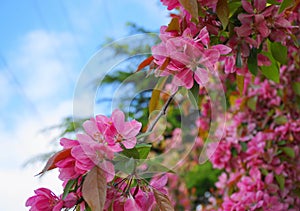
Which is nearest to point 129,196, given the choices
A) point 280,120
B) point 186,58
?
point 186,58

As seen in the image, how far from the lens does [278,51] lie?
2.81 ft

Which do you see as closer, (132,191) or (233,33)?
(132,191)

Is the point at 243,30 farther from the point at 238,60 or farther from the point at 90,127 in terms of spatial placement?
the point at 90,127

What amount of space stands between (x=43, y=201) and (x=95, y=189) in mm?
91

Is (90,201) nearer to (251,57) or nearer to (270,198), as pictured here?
(251,57)

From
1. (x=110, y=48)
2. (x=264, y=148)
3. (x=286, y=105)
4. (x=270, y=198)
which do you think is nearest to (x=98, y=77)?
(x=110, y=48)

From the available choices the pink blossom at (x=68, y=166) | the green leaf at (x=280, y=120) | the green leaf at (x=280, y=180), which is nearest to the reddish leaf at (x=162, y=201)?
the pink blossom at (x=68, y=166)

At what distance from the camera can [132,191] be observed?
597 millimetres

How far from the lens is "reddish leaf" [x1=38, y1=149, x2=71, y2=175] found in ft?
1.82

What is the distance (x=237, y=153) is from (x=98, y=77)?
100 cm

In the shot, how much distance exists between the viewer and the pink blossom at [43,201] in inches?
22.5

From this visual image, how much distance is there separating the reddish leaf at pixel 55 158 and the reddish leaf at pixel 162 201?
0.13 meters

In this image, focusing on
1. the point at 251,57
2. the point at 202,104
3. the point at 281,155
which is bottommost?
the point at 281,155

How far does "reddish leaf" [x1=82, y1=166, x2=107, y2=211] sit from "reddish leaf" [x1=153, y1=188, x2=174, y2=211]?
9 centimetres
